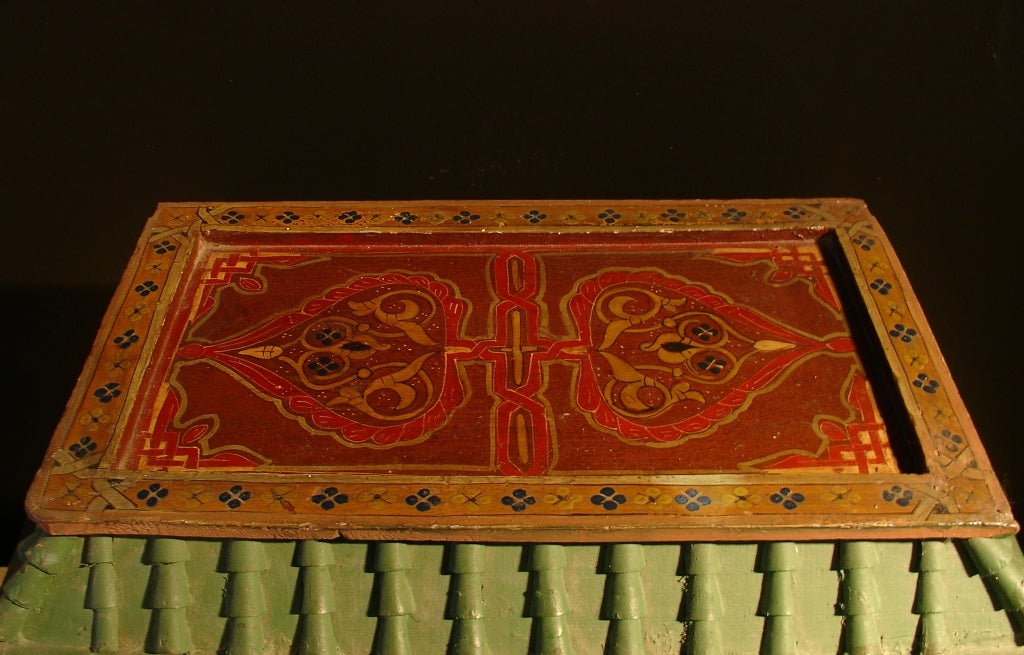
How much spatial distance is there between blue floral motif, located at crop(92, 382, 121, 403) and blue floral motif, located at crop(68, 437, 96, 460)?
100mm

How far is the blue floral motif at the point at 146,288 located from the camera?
2303 millimetres

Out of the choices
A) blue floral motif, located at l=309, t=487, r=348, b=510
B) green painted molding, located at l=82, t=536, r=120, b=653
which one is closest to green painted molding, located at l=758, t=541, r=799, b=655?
blue floral motif, located at l=309, t=487, r=348, b=510

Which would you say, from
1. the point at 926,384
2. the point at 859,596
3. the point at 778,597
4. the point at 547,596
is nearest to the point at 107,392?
the point at 547,596

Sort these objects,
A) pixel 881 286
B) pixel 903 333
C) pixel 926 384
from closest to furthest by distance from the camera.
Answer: pixel 926 384, pixel 903 333, pixel 881 286

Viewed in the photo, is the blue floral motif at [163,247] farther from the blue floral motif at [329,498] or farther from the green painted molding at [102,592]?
the blue floral motif at [329,498]

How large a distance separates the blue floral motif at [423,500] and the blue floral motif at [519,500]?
122mm

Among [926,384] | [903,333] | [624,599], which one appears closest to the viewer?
[624,599]

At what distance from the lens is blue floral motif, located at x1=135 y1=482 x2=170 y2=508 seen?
6.31ft

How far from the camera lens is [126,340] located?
7.22 ft

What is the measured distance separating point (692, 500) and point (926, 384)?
22.4 inches

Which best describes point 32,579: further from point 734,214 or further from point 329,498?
point 734,214

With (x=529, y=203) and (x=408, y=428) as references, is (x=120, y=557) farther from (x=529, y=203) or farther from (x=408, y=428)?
(x=529, y=203)

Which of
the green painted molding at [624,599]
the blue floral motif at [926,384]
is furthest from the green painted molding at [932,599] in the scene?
the green painted molding at [624,599]

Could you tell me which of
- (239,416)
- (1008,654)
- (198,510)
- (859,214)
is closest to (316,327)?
(239,416)
